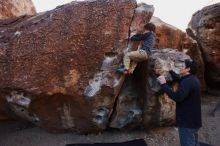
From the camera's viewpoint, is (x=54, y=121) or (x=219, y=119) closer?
(x=54, y=121)

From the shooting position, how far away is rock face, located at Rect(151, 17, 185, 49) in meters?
8.52

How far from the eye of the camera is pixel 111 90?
704cm

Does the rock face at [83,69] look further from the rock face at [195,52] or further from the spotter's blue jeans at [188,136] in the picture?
the rock face at [195,52]

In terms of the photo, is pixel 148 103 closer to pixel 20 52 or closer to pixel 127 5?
pixel 127 5

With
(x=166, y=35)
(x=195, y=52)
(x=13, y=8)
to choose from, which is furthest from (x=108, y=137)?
(x=13, y=8)

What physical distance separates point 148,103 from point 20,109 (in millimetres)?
2856

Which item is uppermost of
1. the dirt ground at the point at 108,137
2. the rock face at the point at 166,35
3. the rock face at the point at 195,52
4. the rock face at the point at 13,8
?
the rock face at the point at 13,8

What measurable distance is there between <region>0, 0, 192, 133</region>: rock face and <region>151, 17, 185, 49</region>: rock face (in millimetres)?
1178

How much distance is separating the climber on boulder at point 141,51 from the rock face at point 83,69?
0.65 ft

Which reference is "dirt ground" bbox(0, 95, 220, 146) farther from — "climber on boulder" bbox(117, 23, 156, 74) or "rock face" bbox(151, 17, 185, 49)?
"rock face" bbox(151, 17, 185, 49)

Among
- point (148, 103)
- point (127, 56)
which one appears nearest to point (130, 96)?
point (148, 103)

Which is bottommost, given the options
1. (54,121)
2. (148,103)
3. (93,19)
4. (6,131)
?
(6,131)

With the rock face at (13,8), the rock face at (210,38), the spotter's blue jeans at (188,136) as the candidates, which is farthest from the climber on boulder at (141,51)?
the rock face at (13,8)

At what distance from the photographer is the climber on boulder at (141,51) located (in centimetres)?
691
